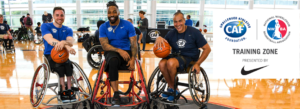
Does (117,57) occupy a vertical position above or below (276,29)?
below

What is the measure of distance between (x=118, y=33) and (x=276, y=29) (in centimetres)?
353

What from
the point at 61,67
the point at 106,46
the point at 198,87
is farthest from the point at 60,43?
the point at 198,87

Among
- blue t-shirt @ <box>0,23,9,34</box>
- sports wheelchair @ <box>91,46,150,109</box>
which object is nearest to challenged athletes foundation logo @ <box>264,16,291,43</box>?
sports wheelchair @ <box>91,46,150,109</box>

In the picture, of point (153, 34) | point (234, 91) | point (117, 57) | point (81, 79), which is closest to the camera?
point (117, 57)

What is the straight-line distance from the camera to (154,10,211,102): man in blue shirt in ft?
7.71

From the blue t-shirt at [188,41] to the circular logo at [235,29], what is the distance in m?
2.38

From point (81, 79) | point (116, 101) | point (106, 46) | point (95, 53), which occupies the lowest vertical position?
point (116, 101)

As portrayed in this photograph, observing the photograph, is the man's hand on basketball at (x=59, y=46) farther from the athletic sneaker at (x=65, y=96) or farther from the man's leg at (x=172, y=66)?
the man's leg at (x=172, y=66)

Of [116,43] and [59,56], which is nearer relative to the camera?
[59,56]

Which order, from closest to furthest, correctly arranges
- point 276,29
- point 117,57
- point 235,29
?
point 117,57, point 276,29, point 235,29

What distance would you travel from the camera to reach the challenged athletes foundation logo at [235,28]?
15.0 ft

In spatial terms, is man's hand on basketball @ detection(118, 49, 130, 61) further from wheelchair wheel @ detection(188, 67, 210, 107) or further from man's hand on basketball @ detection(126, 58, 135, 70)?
wheelchair wheel @ detection(188, 67, 210, 107)

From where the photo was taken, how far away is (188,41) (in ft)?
8.07

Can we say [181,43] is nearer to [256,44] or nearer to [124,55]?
[124,55]
